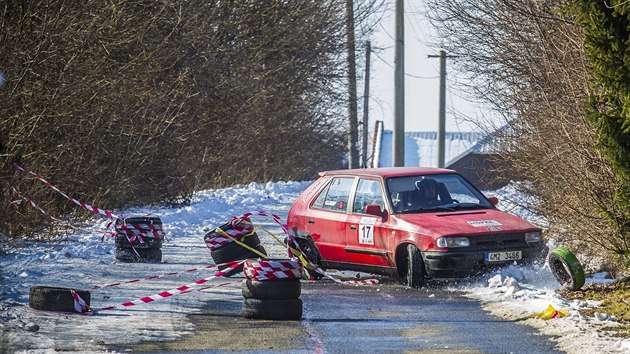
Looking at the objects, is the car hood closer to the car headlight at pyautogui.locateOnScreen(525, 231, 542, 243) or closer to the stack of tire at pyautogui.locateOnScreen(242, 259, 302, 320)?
the car headlight at pyautogui.locateOnScreen(525, 231, 542, 243)

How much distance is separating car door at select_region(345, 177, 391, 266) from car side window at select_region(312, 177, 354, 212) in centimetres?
18

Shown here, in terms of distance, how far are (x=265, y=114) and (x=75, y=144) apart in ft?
73.3

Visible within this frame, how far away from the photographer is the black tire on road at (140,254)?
55.1 ft

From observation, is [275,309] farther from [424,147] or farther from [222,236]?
[424,147]

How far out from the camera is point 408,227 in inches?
557

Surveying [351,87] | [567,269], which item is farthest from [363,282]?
[351,87]

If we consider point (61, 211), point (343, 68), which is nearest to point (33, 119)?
point (61, 211)

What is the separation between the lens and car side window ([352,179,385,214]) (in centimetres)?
1521

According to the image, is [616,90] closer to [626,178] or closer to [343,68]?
[626,178]

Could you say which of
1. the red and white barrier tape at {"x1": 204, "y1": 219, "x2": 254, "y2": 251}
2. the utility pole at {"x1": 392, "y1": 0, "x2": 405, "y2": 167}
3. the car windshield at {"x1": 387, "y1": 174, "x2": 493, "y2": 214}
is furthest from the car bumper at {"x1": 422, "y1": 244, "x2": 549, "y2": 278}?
the utility pole at {"x1": 392, "y1": 0, "x2": 405, "y2": 167}

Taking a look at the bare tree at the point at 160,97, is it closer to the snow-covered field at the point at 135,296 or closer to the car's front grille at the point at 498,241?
the snow-covered field at the point at 135,296

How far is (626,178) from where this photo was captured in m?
11.4

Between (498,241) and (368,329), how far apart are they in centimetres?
344

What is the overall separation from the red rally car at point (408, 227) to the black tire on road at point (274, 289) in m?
2.73
